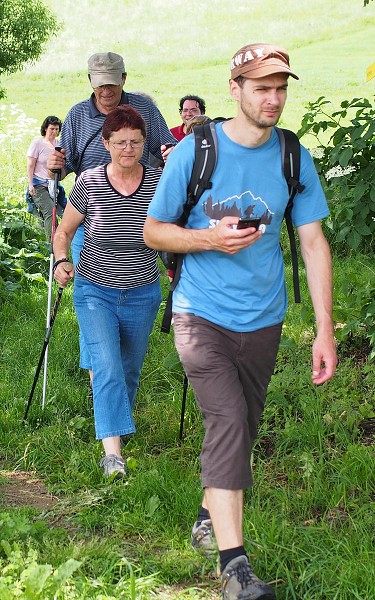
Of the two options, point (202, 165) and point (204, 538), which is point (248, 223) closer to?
point (202, 165)

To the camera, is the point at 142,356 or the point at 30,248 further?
the point at 30,248

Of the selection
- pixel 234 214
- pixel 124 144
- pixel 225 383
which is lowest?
pixel 225 383

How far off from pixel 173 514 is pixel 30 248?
6.06 meters

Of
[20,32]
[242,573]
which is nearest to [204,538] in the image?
[242,573]

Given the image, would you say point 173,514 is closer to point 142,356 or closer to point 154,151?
point 142,356

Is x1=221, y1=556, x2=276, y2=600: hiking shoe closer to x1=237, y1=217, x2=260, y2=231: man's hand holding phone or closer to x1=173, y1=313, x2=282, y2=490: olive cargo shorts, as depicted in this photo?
x1=173, y1=313, x2=282, y2=490: olive cargo shorts

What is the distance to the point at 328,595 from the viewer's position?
13.5 feet

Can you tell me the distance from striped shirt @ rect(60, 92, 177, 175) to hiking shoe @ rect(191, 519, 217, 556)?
275 centimetres

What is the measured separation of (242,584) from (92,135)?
3556 mm

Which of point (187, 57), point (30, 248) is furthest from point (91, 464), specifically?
point (187, 57)

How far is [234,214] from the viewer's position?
427cm

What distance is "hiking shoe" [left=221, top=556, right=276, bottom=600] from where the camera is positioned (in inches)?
154

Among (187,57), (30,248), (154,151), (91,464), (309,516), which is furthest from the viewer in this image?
(187,57)

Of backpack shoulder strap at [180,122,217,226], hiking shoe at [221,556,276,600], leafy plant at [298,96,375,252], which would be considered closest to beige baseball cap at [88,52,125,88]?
leafy plant at [298,96,375,252]
